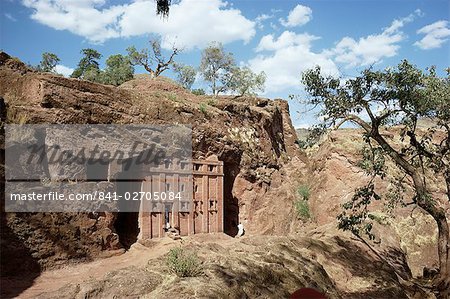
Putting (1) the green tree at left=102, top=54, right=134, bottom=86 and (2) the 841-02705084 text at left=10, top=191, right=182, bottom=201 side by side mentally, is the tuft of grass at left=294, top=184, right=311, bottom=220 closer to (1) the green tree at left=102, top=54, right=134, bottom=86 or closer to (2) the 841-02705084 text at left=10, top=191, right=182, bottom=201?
(2) the 841-02705084 text at left=10, top=191, right=182, bottom=201

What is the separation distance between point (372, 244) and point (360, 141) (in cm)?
768

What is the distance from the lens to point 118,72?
3400cm

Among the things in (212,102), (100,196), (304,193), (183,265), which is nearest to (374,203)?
(304,193)

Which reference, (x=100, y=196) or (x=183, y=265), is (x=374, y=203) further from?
(x=100, y=196)

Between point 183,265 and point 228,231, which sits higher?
point 183,265

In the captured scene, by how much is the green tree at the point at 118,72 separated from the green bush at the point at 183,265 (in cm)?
2597

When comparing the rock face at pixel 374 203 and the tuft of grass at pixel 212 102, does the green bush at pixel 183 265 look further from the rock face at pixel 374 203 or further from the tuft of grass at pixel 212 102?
the tuft of grass at pixel 212 102

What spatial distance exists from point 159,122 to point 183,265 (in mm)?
9598

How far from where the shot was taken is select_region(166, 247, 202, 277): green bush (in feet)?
29.1

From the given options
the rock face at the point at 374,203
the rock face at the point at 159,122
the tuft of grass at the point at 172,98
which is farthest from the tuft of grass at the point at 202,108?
the rock face at the point at 374,203

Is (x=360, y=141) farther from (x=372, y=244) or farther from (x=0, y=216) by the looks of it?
(x=0, y=216)

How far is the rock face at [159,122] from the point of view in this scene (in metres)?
12.0

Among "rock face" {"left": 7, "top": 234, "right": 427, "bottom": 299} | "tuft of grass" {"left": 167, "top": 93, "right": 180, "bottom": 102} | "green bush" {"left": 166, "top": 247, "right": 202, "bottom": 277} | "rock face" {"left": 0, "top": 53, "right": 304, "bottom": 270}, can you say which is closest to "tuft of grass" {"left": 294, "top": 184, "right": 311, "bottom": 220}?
"rock face" {"left": 0, "top": 53, "right": 304, "bottom": 270}

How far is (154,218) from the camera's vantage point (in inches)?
613
